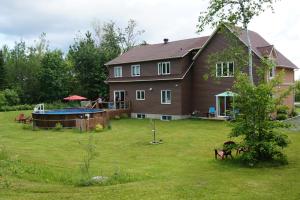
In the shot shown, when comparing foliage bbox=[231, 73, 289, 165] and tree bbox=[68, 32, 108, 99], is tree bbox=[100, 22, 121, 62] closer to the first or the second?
tree bbox=[68, 32, 108, 99]

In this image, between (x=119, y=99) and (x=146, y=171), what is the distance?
101 ft

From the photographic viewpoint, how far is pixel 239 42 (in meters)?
33.8

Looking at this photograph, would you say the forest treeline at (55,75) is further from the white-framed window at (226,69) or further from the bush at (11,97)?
the white-framed window at (226,69)

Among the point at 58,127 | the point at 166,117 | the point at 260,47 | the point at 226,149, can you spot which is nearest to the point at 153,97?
the point at 166,117

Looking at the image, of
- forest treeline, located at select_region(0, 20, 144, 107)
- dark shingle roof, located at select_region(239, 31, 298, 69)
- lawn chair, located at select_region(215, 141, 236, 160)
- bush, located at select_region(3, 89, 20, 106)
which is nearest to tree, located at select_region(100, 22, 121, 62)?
forest treeline, located at select_region(0, 20, 144, 107)

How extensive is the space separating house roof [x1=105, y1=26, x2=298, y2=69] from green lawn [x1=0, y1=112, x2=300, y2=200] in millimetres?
11309

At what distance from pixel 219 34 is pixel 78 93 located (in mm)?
26710

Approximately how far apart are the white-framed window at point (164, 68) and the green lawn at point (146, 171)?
12.8 m

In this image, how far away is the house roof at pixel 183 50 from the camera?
3455 cm

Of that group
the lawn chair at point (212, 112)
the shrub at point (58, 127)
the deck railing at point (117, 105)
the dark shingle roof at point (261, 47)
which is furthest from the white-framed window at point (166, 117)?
the shrub at point (58, 127)

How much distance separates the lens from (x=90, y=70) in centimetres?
5256

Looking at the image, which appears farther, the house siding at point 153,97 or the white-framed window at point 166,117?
the white-framed window at point 166,117

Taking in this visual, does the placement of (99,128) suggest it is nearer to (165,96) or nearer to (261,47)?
(165,96)

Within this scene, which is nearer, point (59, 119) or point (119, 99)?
point (59, 119)
